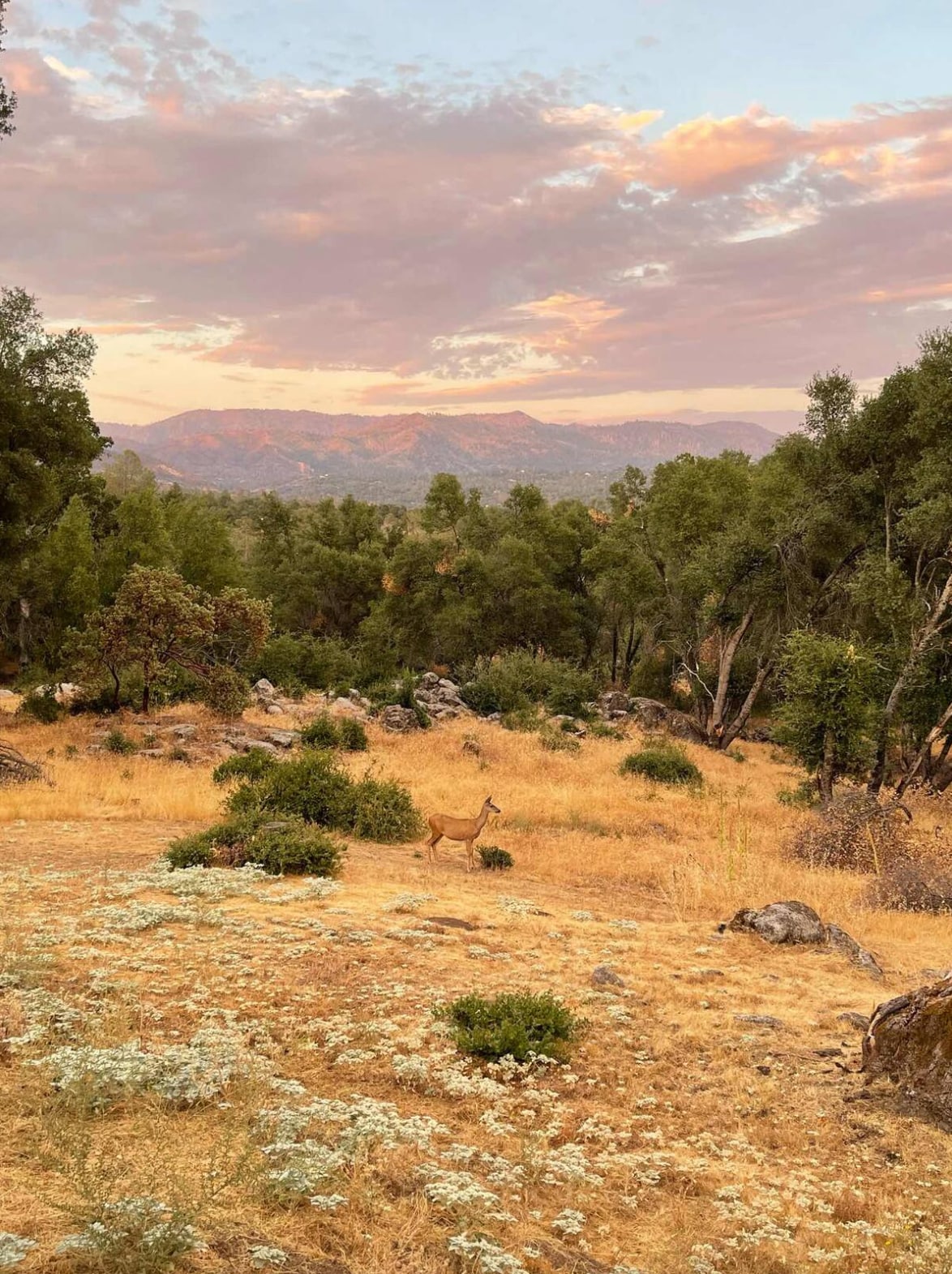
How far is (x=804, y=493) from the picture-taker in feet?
96.4

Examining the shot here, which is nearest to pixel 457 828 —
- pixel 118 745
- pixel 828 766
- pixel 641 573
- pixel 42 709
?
pixel 828 766

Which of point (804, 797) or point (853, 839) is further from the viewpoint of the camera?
point (804, 797)

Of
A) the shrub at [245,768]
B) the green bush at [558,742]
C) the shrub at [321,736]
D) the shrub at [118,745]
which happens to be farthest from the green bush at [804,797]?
the shrub at [118,745]

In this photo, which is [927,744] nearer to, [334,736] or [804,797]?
[804,797]

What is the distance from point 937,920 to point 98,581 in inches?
1550

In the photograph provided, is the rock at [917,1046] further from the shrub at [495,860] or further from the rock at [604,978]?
the shrub at [495,860]

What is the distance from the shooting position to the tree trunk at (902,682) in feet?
71.3

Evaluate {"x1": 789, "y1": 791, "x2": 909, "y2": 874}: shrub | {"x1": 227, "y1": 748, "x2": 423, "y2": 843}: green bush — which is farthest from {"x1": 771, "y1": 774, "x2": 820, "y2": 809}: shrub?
{"x1": 227, "y1": 748, "x2": 423, "y2": 843}: green bush

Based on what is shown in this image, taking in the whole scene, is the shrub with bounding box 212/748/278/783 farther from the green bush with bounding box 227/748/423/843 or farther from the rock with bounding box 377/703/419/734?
the rock with bounding box 377/703/419/734

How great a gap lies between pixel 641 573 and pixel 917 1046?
37.6 metres

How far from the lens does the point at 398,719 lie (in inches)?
1296

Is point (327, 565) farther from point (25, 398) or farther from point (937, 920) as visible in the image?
point (937, 920)

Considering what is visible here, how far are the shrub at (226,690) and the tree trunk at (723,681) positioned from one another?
20.6 meters

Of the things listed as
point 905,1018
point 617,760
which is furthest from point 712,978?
point 617,760
